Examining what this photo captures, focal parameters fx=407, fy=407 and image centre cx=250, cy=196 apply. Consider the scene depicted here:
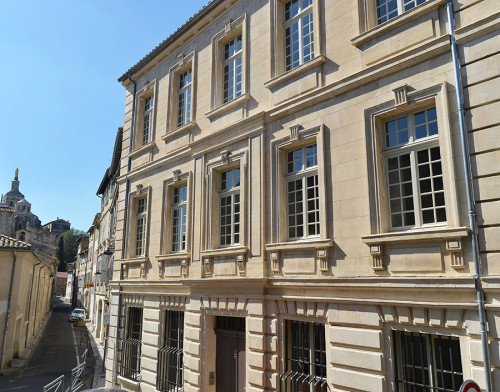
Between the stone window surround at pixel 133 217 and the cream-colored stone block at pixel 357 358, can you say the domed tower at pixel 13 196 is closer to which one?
the stone window surround at pixel 133 217

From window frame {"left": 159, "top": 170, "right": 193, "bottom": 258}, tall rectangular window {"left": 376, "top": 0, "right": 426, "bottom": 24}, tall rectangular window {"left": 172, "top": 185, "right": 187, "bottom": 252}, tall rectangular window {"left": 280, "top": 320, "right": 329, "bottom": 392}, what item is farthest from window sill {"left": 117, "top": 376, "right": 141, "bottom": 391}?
tall rectangular window {"left": 376, "top": 0, "right": 426, "bottom": 24}

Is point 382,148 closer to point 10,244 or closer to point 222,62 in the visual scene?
point 222,62

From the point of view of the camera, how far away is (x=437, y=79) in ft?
22.5

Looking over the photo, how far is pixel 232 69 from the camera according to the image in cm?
1191

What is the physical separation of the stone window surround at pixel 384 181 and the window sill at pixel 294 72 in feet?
6.00

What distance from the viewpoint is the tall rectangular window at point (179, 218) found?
1264 centimetres

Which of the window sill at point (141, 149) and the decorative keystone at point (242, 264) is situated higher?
the window sill at point (141, 149)

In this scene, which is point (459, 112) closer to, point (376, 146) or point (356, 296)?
point (376, 146)

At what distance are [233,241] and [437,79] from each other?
19.6ft

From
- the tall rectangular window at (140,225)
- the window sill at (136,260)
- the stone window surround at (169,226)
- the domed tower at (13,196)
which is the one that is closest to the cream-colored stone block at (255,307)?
the stone window surround at (169,226)

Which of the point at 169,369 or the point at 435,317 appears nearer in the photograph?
the point at 435,317

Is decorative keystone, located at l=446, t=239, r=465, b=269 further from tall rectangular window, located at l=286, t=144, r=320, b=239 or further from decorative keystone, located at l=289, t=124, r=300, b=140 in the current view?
decorative keystone, located at l=289, t=124, r=300, b=140

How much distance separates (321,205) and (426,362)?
3.31 metres

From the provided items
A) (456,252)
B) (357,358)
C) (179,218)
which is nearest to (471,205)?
(456,252)
